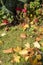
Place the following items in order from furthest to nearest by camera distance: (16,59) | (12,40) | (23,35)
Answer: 1. (23,35)
2. (12,40)
3. (16,59)

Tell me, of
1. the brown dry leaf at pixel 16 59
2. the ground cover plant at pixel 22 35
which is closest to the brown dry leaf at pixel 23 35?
the ground cover plant at pixel 22 35

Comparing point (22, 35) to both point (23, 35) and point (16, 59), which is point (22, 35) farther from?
point (16, 59)

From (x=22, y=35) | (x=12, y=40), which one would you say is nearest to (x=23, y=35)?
(x=22, y=35)

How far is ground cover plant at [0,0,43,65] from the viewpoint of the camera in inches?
174

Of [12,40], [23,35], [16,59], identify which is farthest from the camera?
[23,35]

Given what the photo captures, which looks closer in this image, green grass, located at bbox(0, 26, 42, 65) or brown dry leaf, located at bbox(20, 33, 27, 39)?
green grass, located at bbox(0, 26, 42, 65)

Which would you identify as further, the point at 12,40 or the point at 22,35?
the point at 22,35

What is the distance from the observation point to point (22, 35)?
5.25 metres

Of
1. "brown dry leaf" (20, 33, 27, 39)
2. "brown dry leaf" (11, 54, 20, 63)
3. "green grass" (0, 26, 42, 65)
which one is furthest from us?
"brown dry leaf" (20, 33, 27, 39)

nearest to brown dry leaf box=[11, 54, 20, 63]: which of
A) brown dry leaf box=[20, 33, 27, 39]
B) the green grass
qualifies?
the green grass

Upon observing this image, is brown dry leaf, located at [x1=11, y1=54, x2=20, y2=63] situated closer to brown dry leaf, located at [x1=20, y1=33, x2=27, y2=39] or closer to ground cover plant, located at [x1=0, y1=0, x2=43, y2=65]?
ground cover plant, located at [x1=0, y1=0, x2=43, y2=65]

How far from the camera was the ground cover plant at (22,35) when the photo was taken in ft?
14.5

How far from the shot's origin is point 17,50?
466 centimetres

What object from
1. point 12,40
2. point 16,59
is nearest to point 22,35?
point 12,40
